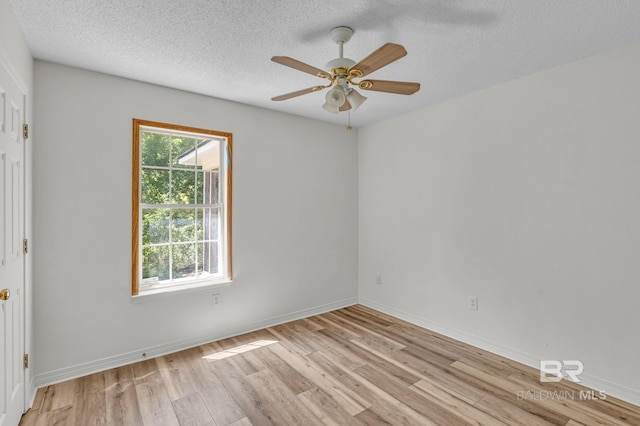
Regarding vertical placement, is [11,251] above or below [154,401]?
above

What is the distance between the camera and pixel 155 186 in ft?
10.1

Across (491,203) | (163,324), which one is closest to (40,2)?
(163,324)

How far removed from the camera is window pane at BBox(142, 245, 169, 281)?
303cm

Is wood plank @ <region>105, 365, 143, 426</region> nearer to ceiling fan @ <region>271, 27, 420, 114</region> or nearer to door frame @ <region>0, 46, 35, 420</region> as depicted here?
door frame @ <region>0, 46, 35, 420</region>

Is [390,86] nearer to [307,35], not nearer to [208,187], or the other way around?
[307,35]

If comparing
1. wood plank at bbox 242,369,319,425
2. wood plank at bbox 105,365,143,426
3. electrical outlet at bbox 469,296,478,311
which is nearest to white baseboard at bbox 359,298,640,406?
electrical outlet at bbox 469,296,478,311

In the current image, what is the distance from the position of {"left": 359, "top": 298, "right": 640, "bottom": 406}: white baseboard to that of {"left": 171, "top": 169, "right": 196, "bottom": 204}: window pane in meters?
2.68

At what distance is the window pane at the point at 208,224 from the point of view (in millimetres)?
3340

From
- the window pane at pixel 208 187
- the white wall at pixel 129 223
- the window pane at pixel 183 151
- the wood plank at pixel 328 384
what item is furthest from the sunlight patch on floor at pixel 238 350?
the window pane at pixel 183 151

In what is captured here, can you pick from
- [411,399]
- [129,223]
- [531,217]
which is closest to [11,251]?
[129,223]

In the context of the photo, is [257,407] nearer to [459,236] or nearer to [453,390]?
[453,390]

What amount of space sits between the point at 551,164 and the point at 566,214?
43 centimetres

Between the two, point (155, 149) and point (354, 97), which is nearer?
point (354, 97)

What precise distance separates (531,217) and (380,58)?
2031 mm
